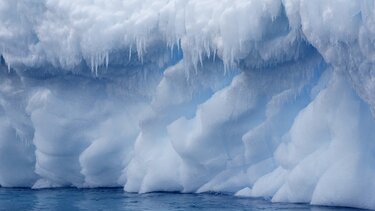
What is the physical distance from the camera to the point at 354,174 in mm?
10125

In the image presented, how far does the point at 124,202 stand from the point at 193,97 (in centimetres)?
245

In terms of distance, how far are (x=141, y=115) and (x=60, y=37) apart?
219 centimetres

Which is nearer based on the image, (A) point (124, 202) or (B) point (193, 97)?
(A) point (124, 202)

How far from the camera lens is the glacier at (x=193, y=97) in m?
10.2

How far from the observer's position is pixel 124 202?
1212cm

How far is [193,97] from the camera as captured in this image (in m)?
13.2

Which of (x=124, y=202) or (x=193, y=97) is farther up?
(x=193, y=97)

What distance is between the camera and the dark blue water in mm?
11016

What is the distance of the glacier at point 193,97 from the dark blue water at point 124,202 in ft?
1.33

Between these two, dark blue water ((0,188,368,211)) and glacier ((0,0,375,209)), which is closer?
glacier ((0,0,375,209))

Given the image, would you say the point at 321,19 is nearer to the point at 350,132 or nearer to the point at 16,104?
the point at 350,132

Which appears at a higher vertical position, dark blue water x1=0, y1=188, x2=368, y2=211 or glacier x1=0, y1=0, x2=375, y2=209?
glacier x1=0, y1=0, x2=375, y2=209

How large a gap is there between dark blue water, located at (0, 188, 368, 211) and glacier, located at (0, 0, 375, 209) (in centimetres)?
41

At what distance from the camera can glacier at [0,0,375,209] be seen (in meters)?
10.2
